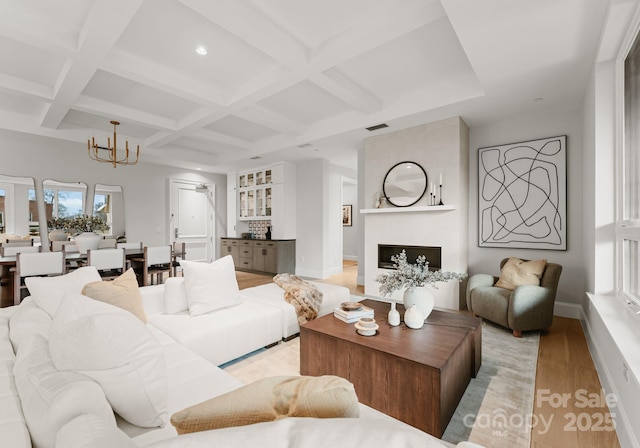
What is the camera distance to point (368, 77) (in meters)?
3.44

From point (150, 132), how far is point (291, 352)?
15.7 feet

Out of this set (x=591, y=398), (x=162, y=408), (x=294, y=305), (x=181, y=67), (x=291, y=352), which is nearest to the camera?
(x=162, y=408)

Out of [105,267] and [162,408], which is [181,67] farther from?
[162,408]

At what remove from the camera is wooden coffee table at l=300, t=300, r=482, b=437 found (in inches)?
63.2

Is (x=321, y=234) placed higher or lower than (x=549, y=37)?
lower

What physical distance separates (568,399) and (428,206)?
8.38 feet

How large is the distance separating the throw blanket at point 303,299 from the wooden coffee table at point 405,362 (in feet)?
1.91

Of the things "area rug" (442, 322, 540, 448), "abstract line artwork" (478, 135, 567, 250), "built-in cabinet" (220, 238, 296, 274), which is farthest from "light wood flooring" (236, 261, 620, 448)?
"built-in cabinet" (220, 238, 296, 274)

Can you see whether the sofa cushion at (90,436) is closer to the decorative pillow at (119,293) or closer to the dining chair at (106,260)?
the decorative pillow at (119,293)

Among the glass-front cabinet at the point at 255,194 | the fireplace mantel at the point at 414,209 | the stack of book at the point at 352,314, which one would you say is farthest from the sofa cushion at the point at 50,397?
the glass-front cabinet at the point at 255,194

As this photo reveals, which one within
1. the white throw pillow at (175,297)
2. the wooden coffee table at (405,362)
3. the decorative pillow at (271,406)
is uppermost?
the decorative pillow at (271,406)

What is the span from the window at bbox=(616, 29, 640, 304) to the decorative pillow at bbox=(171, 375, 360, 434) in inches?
91.5

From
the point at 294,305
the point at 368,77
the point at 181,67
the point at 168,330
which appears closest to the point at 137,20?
the point at 181,67

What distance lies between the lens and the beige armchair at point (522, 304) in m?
2.97
